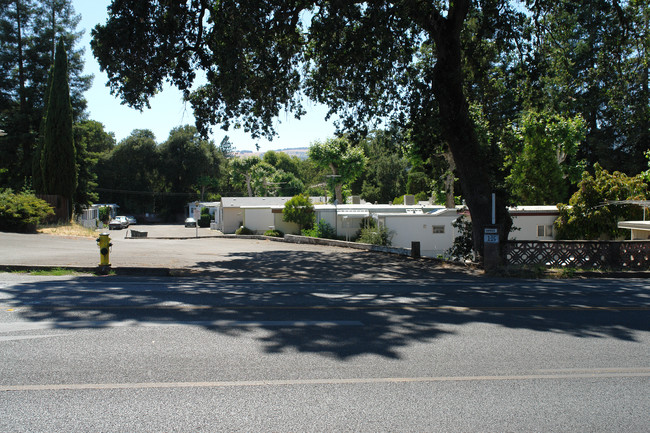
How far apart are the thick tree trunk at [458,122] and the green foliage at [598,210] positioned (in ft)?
41.2

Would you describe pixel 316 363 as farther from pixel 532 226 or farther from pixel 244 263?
pixel 532 226

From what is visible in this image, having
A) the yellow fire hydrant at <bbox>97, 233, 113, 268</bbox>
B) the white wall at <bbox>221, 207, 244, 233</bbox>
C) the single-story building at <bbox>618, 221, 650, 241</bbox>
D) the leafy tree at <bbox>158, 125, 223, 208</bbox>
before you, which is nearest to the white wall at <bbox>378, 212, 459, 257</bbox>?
the single-story building at <bbox>618, 221, 650, 241</bbox>

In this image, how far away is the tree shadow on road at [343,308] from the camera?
23.0 feet

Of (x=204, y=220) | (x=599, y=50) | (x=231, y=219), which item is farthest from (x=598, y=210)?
(x=204, y=220)

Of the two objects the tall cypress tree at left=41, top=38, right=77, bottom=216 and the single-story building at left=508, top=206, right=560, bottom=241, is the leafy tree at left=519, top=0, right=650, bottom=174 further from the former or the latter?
the tall cypress tree at left=41, top=38, right=77, bottom=216

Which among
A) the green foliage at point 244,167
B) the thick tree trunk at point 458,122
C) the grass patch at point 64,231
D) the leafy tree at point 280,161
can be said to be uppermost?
the leafy tree at point 280,161

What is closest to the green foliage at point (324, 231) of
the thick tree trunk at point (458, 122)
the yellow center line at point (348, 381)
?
the thick tree trunk at point (458, 122)

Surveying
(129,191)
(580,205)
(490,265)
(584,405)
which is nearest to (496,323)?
(584,405)

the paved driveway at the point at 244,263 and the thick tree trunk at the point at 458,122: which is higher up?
the thick tree trunk at the point at 458,122

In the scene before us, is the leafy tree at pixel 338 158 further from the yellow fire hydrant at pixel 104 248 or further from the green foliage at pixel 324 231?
the yellow fire hydrant at pixel 104 248

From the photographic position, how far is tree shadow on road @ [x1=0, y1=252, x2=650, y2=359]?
7.02 metres

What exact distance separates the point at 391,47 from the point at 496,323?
39.3 feet

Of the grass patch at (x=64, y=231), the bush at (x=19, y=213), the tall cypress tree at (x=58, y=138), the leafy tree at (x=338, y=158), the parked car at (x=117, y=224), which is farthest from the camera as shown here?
the leafy tree at (x=338, y=158)

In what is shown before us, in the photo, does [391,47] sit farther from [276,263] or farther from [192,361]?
[192,361]
